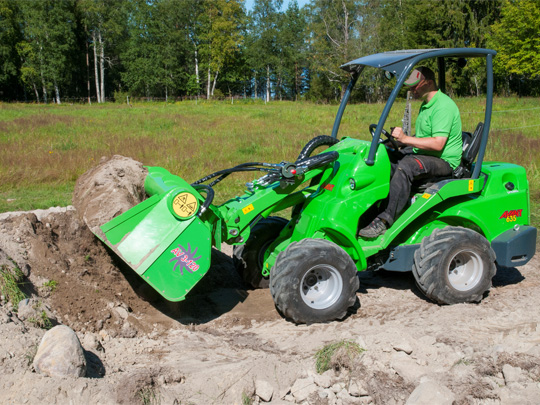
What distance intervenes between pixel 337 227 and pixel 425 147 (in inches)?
48.8

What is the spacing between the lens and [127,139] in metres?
15.5

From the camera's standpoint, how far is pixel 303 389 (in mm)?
3742

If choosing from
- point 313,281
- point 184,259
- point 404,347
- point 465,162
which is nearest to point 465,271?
point 465,162

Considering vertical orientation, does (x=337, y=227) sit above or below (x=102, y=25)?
below

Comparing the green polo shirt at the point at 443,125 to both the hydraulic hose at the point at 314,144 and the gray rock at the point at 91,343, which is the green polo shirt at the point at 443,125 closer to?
the hydraulic hose at the point at 314,144

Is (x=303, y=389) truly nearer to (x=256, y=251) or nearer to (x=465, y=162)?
(x=256, y=251)

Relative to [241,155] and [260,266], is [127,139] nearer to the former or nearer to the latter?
[241,155]

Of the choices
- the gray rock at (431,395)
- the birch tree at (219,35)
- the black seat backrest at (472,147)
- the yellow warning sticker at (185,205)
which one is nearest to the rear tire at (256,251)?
the yellow warning sticker at (185,205)

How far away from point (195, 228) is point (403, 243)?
2326 millimetres

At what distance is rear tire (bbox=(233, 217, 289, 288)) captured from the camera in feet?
19.1

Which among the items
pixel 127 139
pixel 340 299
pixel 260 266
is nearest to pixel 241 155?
pixel 127 139

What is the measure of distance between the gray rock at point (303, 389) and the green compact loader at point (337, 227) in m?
1.00

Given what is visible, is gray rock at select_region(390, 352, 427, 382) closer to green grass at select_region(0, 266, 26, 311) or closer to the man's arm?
the man's arm

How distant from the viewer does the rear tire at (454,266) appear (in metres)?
5.20
